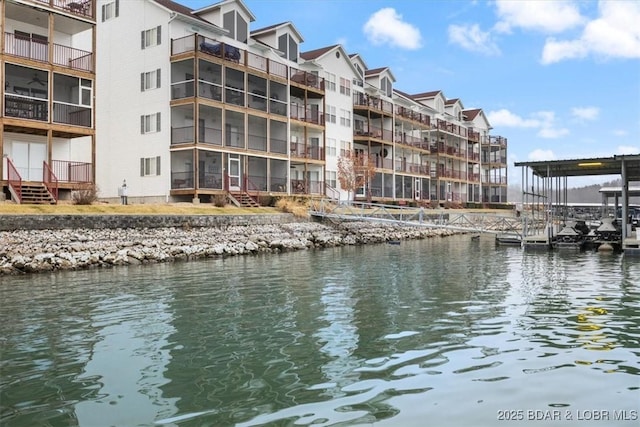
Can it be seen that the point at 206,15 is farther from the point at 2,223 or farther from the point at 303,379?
the point at 303,379

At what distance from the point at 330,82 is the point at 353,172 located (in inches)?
370

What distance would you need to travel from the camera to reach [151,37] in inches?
1516

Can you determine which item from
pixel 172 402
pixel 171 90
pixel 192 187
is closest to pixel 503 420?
pixel 172 402

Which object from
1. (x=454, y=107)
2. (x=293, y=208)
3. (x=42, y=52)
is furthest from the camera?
(x=454, y=107)

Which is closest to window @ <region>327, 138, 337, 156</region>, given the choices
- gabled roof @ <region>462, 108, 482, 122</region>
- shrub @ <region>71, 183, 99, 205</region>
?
shrub @ <region>71, 183, 99, 205</region>

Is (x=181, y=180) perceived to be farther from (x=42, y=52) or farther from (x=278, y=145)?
(x=42, y=52)

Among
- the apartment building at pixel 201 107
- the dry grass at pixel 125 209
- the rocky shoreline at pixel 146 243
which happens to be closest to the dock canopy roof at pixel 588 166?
the rocky shoreline at pixel 146 243

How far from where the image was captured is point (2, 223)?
21.8 m

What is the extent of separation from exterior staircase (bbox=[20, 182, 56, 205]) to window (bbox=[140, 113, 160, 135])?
11202 mm

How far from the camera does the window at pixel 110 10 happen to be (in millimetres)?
40844

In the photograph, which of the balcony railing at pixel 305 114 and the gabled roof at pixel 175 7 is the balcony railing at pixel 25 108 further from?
the balcony railing at pixel 305 114

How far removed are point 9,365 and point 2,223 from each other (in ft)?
51.0

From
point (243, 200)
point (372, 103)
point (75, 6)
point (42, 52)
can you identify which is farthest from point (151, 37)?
point (372, 103)

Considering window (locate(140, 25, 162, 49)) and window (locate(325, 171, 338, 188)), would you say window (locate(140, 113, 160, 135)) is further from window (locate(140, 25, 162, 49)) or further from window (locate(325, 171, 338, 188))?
window (locate(325, 171, 338, 188))
